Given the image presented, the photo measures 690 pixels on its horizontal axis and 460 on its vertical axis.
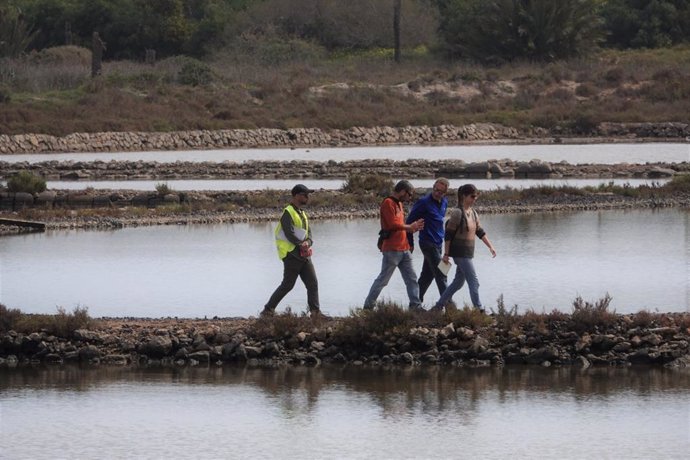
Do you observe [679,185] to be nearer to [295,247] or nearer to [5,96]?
[295,247]

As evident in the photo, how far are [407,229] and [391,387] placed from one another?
239cm

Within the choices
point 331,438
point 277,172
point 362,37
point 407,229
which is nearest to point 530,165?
point 277,172

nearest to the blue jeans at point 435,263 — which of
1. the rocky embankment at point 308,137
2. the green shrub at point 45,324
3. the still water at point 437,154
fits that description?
the green shrub at point 45,324

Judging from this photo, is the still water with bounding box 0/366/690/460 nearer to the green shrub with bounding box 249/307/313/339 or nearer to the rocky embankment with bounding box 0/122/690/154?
the green shrub with bounding box 249/307/313/339

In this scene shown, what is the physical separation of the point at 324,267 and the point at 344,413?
9.96m

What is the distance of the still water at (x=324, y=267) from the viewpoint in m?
20.5

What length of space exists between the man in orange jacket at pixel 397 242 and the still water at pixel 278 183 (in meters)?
22.3

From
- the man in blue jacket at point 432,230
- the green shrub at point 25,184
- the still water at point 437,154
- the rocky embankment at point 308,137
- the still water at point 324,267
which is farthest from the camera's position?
the rocky embankment at point 308,137

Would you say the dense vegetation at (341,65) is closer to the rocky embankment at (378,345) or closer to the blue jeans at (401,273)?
the rocky embankment at (378,345)

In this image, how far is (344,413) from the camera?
14.6 meters

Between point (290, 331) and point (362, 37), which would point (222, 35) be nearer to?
point (362, 37)

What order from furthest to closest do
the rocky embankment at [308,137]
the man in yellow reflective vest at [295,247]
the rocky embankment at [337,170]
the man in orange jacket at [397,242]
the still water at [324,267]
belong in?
the rocky embankment at [308,137]
the rocky embankment at [337,170]
the still water at [324,267]
the man in orange jacket at [397,242]
the man in yellow reflective vest at [295,247]

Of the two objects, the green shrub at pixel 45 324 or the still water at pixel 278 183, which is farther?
the still water at pixel 278 183

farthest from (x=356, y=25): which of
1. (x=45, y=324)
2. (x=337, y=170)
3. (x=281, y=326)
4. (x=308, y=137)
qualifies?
(x=281, y=326)
